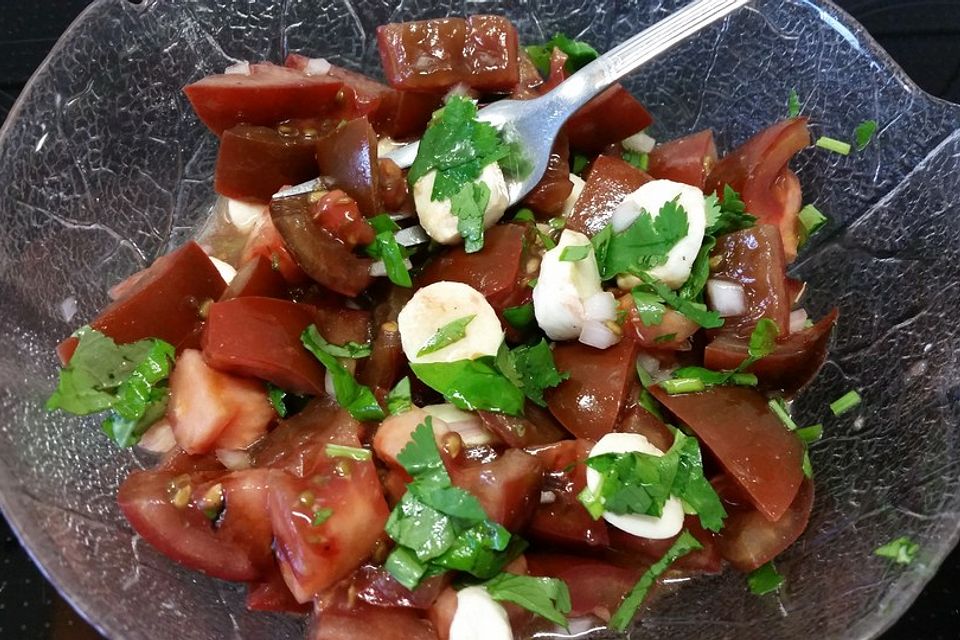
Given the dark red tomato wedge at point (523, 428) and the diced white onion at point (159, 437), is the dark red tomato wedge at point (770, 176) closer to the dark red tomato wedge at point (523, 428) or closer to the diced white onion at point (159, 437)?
the dark red tomato wedge at point (523, 428)

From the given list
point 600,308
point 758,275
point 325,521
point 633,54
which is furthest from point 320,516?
point 633,54

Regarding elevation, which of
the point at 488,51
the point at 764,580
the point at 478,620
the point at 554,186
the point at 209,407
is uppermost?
the point at 488,51

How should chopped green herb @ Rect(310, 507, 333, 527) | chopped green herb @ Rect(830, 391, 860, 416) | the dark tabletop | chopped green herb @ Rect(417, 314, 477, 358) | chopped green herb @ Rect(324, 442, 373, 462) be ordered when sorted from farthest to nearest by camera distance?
the dark tabletop < chopped green herb @ Rect(830, 391, 860, 416) < chopped green herb @ Rect(417, 314, 477, 358) < chopped green herb @ Rect(324, 442, 373, 462) < chopped green herb @ Rect(310, 507, 333, 527)

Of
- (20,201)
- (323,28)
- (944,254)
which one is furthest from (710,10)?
(20,201)

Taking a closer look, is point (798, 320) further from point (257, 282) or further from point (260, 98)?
point (260, 98)

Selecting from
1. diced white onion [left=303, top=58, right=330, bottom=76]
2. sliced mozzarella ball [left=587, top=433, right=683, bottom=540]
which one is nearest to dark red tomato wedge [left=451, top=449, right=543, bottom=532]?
sliced mozzarella ball [left=587, top=433, right=683, bottom=540]

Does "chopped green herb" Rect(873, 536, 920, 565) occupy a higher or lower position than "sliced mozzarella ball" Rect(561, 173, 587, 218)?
lower

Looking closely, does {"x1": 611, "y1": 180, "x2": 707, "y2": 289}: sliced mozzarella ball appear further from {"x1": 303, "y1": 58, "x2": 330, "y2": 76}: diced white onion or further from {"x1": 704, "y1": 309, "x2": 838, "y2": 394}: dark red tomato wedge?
{"x1": 303, "y1": 58, "x2": 330, "y2": 76}: diced white onion
